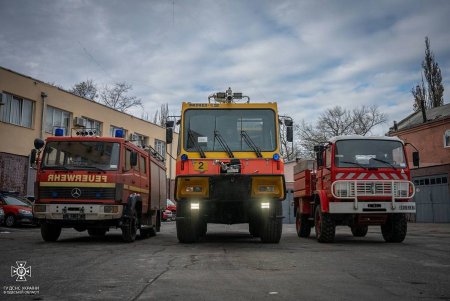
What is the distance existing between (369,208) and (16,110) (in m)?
21.1

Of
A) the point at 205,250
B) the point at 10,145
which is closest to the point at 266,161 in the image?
the point at 205,250

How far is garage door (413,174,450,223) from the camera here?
29.8 meters

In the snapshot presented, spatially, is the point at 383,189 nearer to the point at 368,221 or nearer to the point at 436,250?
the point at 368,221

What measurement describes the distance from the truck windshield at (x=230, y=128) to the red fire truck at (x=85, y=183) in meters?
2.09

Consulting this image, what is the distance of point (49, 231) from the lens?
42.0ft

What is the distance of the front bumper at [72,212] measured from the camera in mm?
11844

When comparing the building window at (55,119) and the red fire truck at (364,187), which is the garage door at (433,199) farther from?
the building window at (55,119)

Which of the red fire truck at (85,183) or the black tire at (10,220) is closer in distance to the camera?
the red fire truck at (85,183)

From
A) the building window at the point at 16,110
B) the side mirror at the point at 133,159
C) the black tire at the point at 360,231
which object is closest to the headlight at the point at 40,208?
the side mirror at the point at 133,159

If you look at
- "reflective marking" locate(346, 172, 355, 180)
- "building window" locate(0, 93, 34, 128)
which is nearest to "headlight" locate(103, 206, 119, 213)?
"reflective marking" locate(346, 172, 355, 180)

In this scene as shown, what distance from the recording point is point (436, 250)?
11.0m

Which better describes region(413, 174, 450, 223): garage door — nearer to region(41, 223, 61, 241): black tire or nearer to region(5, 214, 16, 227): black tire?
region(5, 214, 16, 227): black tire

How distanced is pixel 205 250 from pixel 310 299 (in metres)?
5.73

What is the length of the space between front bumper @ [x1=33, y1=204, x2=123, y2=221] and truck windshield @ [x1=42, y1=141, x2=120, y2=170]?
1.01 m
